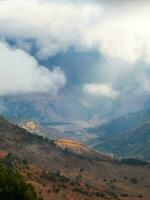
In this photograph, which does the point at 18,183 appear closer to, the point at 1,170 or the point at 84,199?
→ the point at 1,170

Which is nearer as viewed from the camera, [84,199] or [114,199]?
[84,199]

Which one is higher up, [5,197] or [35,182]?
[35,182]

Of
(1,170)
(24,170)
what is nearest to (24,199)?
(1,170)

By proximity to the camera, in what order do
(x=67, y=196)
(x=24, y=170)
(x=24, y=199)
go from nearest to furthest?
(x=24, y=199) → (x=67, y=196) → (x=24, y=170)

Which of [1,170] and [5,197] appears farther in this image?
[1,170]

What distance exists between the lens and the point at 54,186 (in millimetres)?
180625

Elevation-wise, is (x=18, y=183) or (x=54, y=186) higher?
(x=54, y=186)

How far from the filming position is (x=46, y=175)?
197000mm

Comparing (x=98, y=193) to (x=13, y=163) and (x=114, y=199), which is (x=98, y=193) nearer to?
(x=114, y=199)

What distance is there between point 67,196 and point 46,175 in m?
27.5

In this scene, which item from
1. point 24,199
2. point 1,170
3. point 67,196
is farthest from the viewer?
point 67,196

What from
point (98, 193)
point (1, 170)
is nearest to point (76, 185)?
point (98, 193)

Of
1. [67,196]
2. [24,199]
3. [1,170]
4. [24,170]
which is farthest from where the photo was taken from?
[24,170]

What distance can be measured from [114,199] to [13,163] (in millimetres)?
40697
